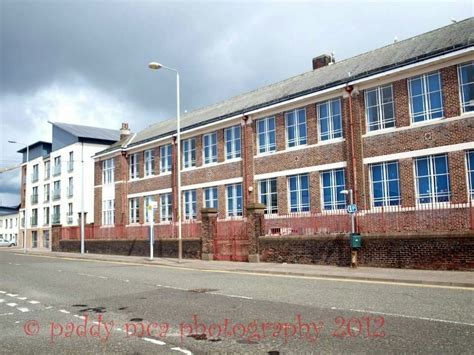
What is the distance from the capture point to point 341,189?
23531 millimetres

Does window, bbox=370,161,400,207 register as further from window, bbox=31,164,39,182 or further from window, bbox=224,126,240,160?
window, bbox=31,164,39,182

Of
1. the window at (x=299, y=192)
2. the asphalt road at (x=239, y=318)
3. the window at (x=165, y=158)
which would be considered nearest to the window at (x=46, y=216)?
the window at (x=165, y=158)

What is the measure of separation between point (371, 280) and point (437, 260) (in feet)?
9.90

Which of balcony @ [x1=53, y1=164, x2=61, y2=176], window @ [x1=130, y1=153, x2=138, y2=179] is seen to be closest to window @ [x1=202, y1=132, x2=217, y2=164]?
window @ [x1=130, y1=153, x2=138, y2=179]

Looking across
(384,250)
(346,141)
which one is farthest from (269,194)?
(384,250)

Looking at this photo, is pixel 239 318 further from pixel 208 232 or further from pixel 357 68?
pixel 357 68

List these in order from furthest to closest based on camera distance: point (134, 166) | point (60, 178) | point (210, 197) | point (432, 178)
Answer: point (60, 178)
point (134, 166)
point (210, 197)
point (432, 178)

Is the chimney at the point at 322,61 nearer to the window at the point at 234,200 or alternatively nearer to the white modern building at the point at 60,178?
the window at the point at 234,200

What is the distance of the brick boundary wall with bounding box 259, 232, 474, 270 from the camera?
15507mm

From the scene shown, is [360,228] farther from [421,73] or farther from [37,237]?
[37,237]

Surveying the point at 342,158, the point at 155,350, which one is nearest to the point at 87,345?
the point at 155,350

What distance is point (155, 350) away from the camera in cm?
652

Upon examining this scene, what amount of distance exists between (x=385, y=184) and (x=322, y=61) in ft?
39.7

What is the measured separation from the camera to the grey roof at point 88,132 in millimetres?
53562
